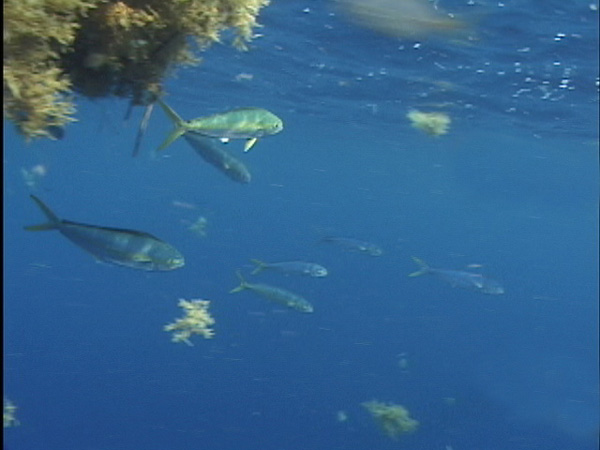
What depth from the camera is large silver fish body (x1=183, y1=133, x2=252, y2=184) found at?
319 inches

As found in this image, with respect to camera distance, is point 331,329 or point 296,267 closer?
point 296,267

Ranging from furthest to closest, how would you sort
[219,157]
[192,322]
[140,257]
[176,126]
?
[192,322]
[219,157]
[176,126]
[140,257]

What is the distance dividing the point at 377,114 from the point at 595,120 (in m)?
11.6

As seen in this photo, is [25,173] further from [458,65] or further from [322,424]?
[458,65]

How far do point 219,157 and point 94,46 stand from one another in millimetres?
3104

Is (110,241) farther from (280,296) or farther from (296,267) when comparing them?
(296,267)

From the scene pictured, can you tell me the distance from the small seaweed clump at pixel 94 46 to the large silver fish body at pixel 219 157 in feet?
2.95

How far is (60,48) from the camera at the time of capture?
524 centimetres

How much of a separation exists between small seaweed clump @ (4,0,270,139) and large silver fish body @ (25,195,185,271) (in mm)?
821

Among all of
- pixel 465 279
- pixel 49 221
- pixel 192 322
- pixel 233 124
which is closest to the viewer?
pixel 49 221

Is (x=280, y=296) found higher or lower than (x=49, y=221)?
lower

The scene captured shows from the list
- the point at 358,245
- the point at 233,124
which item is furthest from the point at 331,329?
the point at 233,124

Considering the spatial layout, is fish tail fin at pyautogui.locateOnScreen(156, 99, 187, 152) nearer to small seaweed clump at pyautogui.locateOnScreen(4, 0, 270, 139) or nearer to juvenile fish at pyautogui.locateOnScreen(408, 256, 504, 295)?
small seaweed clump at pyautogui.locateOnScreen(4, 0, 270, 139)

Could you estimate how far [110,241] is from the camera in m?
5.57
